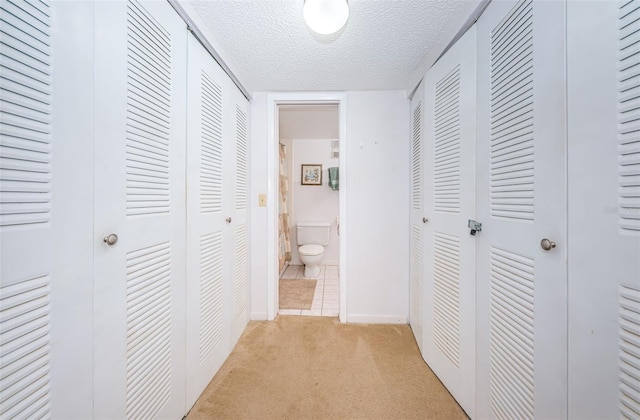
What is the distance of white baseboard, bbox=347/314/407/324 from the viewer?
1985 millimetres

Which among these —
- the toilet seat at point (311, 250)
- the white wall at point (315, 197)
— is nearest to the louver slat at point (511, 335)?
the toilet seat at point (311, 250)

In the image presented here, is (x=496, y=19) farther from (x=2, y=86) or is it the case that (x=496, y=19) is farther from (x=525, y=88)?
(x=2, y=86)

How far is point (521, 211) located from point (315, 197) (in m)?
3.07

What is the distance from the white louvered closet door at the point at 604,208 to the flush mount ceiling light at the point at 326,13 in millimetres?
813

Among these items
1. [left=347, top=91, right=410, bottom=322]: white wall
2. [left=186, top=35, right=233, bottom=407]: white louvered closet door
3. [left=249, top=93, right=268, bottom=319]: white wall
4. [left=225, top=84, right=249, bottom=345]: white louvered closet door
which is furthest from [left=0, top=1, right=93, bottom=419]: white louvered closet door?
[left=347, top=91, right=410, bottom=322]: white wall

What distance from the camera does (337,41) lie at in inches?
53.6

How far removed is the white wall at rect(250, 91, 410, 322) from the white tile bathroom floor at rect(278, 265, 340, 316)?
0.97 ft

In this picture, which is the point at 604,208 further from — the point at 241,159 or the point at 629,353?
the point at 241,159

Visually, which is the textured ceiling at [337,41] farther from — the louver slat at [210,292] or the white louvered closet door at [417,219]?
the louver slat at [210,292]

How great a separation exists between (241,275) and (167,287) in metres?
0.85

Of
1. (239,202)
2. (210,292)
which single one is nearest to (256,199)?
(239,202)

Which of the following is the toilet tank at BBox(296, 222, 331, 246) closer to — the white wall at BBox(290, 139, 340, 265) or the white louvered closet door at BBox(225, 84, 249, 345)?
the white wall at BBox(290, 139, 340, 265)

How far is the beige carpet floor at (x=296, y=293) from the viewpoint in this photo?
2.35 m

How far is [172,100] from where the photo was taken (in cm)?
103
